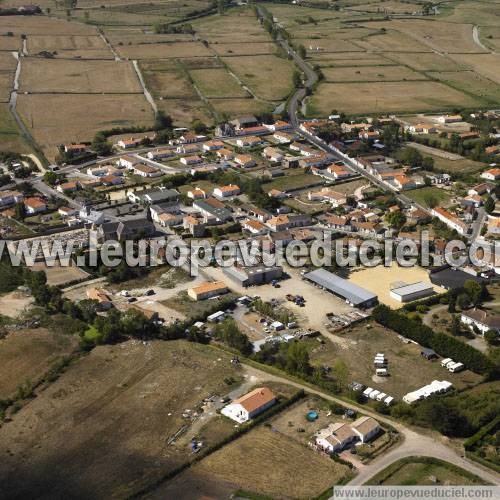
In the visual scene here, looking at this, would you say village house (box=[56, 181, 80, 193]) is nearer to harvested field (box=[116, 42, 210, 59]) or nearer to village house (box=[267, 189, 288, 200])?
village house (box=[267, 189, 288, 200])

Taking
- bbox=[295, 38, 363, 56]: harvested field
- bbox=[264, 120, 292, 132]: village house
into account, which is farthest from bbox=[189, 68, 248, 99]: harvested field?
bbox=[295, 38, 363, 56]: harvested field

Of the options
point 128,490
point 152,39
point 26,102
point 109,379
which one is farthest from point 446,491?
point 152,39

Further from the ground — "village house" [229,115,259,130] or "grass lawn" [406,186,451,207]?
"village house" [229,115,259,130]

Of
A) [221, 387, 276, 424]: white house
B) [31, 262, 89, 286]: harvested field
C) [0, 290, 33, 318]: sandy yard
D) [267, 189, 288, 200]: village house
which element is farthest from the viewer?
[267, 189, 288, 200]: village house

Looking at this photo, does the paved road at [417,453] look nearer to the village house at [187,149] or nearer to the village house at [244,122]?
the village house at [187,149]

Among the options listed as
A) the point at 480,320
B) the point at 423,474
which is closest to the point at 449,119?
the point at 480,320

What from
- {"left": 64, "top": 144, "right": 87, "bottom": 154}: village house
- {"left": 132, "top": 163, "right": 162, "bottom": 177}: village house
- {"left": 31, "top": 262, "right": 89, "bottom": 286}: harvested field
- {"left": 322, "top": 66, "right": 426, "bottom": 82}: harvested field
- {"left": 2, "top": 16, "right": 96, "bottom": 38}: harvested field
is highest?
{"left": 2, "top": 16, "right": 96, "bottom": 38}: harvested field
